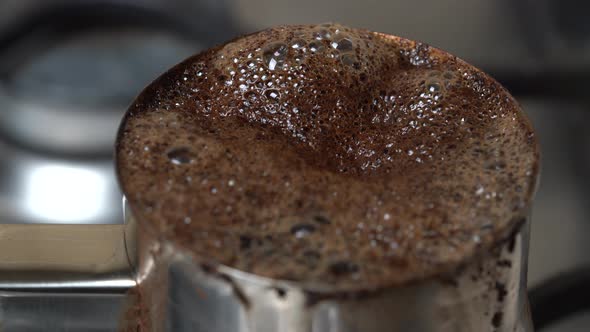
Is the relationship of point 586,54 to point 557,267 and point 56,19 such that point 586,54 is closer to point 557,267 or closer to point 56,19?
point 557,267

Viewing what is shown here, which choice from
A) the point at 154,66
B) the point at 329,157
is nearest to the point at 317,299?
the point at 329,157

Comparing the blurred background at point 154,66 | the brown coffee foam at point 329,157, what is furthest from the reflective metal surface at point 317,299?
the blurred background at point 154,66

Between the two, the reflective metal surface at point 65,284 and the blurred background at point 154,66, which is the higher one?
the reflective metal surface at point 65,284

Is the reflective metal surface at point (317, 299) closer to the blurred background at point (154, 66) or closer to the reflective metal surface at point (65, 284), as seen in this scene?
the reflective metal surface at point (65, 284)

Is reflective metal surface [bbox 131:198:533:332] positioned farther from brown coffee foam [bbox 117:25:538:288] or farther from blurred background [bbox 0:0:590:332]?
blurred background [bbox 0:0:590:332]

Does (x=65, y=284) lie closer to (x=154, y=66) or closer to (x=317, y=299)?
(x=317, y=299)

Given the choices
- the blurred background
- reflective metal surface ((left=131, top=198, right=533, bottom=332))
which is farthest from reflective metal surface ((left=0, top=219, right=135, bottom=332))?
the blurred background
